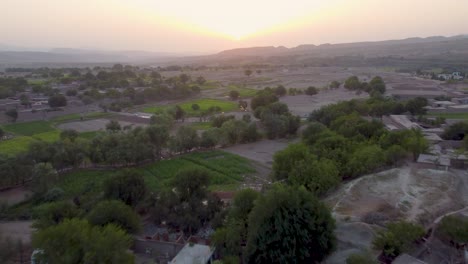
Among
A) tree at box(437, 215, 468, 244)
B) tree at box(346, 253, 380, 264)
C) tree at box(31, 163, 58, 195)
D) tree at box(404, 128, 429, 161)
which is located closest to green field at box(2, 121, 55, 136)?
tree at box(31, 163, 58, 195)

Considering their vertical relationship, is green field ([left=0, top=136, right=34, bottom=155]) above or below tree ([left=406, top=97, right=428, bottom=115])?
below

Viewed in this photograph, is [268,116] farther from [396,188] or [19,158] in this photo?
[19,158]

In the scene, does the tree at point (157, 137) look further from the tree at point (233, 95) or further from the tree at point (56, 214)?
the tree at point (233, 95)

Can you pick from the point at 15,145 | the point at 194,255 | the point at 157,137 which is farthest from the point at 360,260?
the point at 15,145

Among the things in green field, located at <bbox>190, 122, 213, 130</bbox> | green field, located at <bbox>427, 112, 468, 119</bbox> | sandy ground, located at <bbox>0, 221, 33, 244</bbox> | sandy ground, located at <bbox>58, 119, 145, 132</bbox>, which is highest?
green field, located at <bbox>427, 112, 468, 119</bbox>

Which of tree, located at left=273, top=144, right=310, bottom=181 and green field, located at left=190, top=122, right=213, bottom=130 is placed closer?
tree, located at left=273, top=144, right=310, bottom=181

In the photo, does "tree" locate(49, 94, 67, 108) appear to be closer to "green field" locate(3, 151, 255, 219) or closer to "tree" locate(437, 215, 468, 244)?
"green field" locate(3, 151, 255, 219)

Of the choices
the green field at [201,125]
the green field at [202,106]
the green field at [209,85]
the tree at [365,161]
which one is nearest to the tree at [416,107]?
the tree at [365,161]
